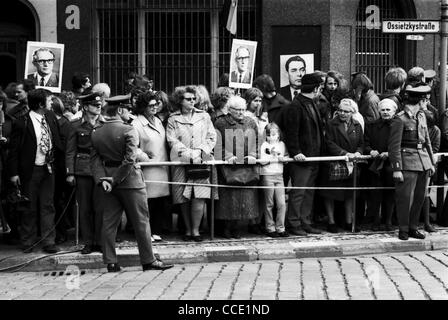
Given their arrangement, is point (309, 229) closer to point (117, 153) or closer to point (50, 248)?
point (117, 153)

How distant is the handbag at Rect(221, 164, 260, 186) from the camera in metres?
11.3

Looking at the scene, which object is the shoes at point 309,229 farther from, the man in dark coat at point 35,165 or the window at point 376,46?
the window at point 376,46

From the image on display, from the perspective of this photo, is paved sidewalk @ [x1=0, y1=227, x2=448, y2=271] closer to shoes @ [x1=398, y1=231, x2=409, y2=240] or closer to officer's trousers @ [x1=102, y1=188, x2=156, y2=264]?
shoes @ [x1=398, y1=231, x2=409, y2=240]

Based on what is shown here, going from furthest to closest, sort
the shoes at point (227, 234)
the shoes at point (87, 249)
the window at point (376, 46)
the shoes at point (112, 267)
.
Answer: the window at point (376, 46)
the shoes at point (227, 234)
the shoes at point (87, 249)
the shoes at point (112, 267)

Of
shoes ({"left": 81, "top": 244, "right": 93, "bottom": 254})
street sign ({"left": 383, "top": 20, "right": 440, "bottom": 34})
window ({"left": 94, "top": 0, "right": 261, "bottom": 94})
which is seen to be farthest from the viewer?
window ({"left": 94, "top": 0, "right": 261, "bottom": 94})

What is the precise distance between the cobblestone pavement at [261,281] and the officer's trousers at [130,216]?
0.22 metres

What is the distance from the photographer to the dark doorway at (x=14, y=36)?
1783 centimetres

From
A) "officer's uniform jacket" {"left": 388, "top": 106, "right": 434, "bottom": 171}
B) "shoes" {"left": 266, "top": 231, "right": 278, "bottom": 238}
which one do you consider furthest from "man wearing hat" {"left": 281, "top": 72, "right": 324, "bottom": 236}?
"officer's uniform jacket" {"left": 388, "top": 106, "right": 434, "bottom": 171}

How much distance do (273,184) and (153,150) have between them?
1.57 metres

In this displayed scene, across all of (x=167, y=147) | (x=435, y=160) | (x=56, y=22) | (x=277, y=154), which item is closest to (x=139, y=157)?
(x=167, y=147)

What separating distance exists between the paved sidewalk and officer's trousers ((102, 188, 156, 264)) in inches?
25.0

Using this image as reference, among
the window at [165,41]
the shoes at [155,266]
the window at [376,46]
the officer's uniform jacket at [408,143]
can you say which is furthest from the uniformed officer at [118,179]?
the window at [376,46]

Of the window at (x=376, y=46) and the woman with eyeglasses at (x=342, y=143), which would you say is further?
the window at (x=376, y=46)
